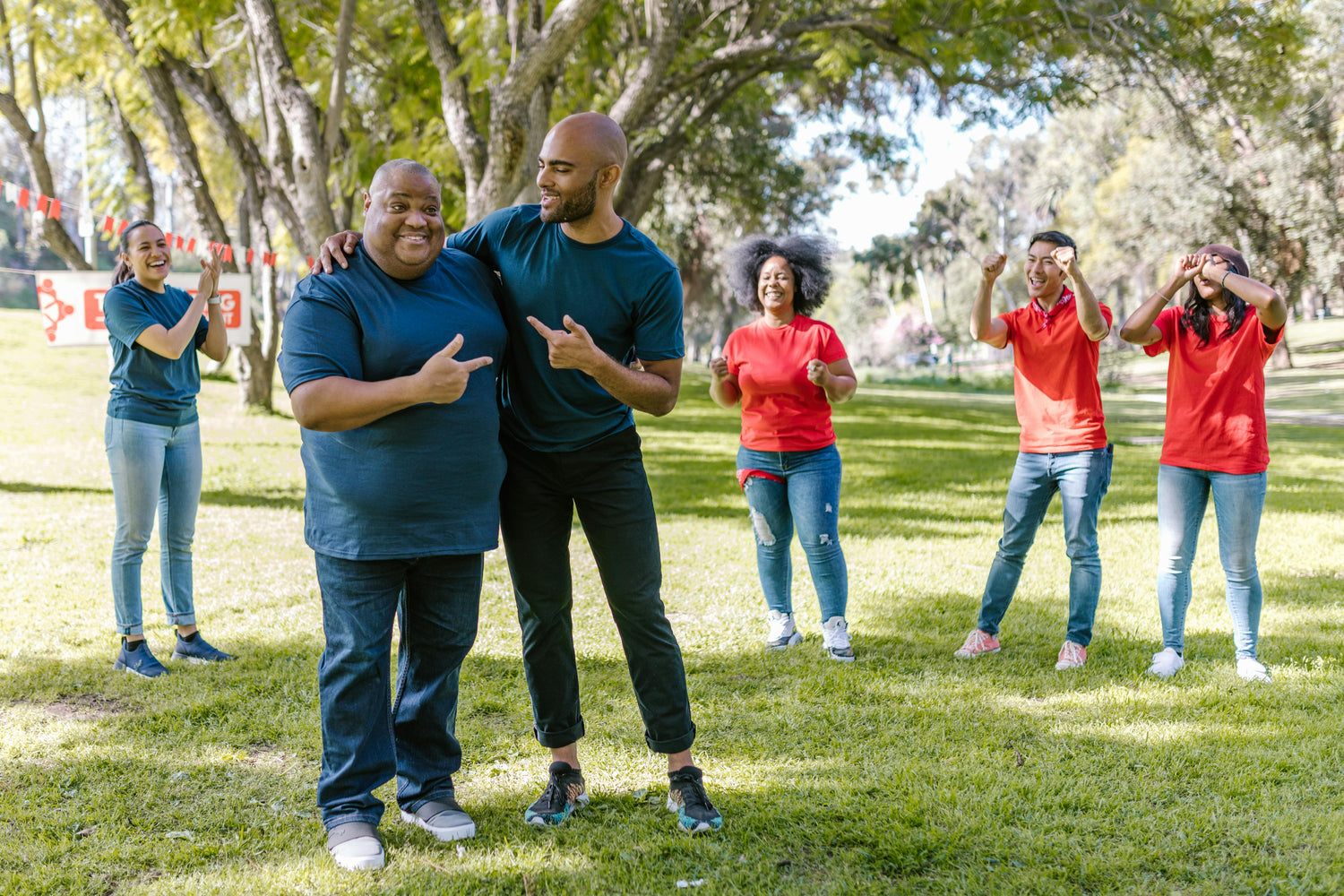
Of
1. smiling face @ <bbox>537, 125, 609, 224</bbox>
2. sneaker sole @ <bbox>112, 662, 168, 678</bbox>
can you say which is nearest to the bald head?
smiling face @ <bbox>537, 125, 609, 224</bbox>

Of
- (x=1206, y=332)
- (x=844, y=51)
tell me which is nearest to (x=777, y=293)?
(x=1206, y=332)

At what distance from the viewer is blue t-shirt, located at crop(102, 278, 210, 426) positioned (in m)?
4.91

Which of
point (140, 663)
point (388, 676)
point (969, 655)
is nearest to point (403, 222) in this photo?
point (388, 676)

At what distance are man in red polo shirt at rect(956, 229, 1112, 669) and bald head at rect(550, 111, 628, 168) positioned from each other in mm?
2281

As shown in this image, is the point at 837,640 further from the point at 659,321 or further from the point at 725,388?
the point at 659,321

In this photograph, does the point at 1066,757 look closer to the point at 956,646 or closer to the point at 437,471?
the point at 956,646

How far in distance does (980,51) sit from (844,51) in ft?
4.83

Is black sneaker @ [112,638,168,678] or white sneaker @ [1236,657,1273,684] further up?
black sneaker @ [112,638,168,678]

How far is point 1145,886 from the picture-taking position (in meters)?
3.07

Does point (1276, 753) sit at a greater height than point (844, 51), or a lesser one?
lesser

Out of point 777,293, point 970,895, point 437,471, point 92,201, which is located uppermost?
point 92,201

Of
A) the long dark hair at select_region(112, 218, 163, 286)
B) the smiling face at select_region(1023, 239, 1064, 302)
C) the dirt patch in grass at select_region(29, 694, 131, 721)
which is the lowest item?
the dirt patch in grass at select_region(29, 694, 131, 721)

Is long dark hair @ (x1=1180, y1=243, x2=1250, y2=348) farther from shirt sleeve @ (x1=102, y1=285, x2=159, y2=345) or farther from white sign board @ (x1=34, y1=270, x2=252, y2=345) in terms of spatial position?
white sign board @ (x1=34, y1=270, x2=252, y2=345)

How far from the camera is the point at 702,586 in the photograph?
7027 mm
